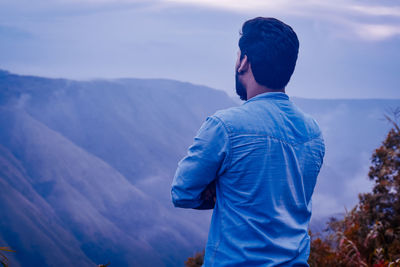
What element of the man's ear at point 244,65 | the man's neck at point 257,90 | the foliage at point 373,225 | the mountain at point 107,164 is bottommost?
the mountain at point 107,164

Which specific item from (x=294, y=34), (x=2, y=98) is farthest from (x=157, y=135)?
(x=294, y=34)

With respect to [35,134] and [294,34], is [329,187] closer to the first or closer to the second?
[35,134]

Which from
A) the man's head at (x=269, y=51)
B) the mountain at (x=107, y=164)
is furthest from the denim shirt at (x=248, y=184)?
the mountain at (x=107, y=164)

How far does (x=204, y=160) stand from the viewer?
3.84 ft

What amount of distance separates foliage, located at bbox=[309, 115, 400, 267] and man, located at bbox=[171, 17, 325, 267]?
10.4 ft

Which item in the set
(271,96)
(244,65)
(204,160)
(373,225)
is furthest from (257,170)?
(373,225)

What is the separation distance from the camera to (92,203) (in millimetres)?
32906

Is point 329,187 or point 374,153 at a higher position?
point 374,153

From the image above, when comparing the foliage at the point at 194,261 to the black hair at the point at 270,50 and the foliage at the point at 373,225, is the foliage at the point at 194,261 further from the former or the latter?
the black hair at the point at 270,50

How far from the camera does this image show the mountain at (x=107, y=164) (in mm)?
23828

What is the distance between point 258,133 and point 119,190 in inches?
1409

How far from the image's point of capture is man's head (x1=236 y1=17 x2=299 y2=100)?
131 centimetres

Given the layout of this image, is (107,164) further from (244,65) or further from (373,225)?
(244,65)

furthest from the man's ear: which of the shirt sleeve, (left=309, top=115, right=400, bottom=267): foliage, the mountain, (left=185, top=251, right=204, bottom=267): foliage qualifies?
the mountain
